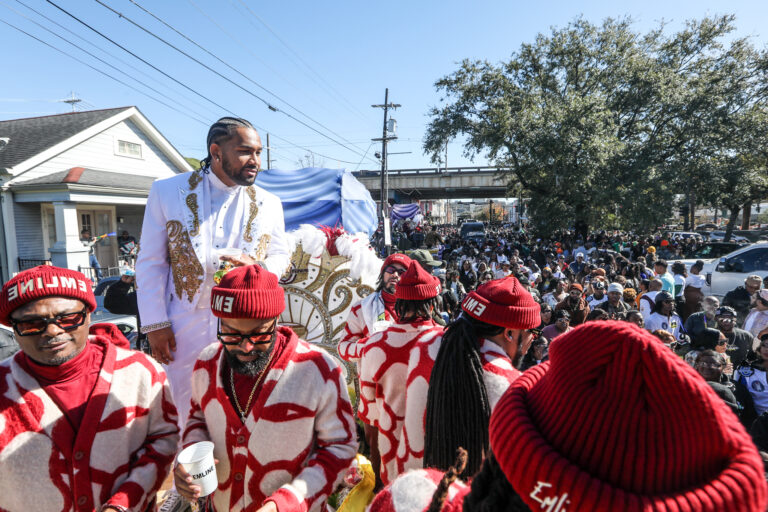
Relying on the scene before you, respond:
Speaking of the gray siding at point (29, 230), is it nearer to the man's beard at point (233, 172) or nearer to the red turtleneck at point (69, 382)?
the man's beard at point (233, 172)

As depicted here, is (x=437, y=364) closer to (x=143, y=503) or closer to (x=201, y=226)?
(x=143, y=503)

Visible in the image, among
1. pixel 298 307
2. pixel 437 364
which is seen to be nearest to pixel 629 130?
pixel 298 307

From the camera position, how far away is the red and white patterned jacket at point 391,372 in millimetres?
2330

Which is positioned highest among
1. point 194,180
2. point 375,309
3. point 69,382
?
point 194,180

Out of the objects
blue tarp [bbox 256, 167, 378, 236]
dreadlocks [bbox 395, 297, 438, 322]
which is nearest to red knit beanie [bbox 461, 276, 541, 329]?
dreadlocks [bbox 395, 297, 438, 322]

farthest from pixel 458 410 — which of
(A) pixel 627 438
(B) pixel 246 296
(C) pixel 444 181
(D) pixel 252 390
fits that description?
(C) pixel 444 181

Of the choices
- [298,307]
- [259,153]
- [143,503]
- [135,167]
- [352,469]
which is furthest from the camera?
[135,167]

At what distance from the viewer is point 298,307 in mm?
4219

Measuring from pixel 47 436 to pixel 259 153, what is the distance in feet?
5.31

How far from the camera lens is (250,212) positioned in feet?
8.40

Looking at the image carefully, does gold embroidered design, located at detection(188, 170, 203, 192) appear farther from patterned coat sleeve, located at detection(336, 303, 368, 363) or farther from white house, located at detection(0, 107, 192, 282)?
white house, located at detection(0, 107, 192, 282)

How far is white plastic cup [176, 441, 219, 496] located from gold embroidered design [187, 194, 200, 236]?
118 cm

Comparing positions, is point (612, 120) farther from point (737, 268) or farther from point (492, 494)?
point (492, 494)

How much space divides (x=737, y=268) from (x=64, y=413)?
11831 millimetres
